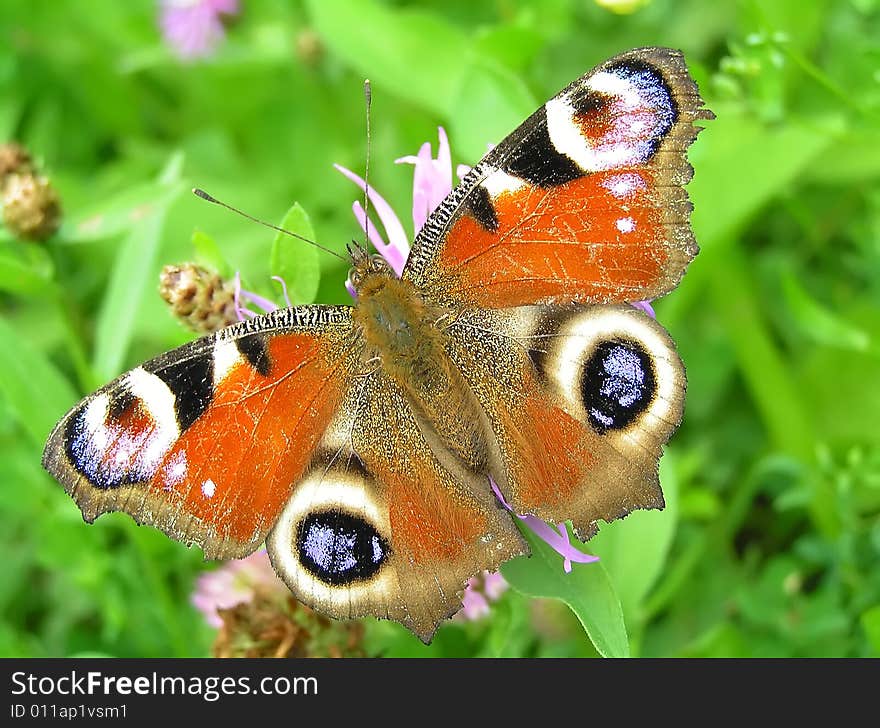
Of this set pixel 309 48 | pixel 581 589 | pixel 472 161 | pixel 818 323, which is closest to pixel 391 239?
pixel 472 161

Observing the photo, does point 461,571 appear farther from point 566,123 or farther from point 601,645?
point 566,123

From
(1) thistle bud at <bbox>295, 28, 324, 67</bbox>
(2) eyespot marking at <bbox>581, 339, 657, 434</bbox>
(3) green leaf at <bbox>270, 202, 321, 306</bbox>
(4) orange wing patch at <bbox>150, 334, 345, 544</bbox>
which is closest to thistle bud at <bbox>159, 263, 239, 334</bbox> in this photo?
(3) green leaf at <bbox>270, 202, 321, 306</bbox>

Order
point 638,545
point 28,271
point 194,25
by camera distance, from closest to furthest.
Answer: point 638,545 → point 28,271 → point 194,25

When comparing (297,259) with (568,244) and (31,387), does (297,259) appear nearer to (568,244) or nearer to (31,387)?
(568,244)

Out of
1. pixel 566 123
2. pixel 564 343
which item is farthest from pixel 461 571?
pixel 566 123

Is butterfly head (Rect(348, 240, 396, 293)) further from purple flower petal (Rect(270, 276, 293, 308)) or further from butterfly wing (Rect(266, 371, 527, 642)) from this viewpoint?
butterfly wing (Rect(266, 371, 527, 642))

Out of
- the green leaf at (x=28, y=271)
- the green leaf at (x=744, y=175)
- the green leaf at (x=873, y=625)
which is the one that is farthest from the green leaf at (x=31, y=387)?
the green leaf at (x=873, y=625)
